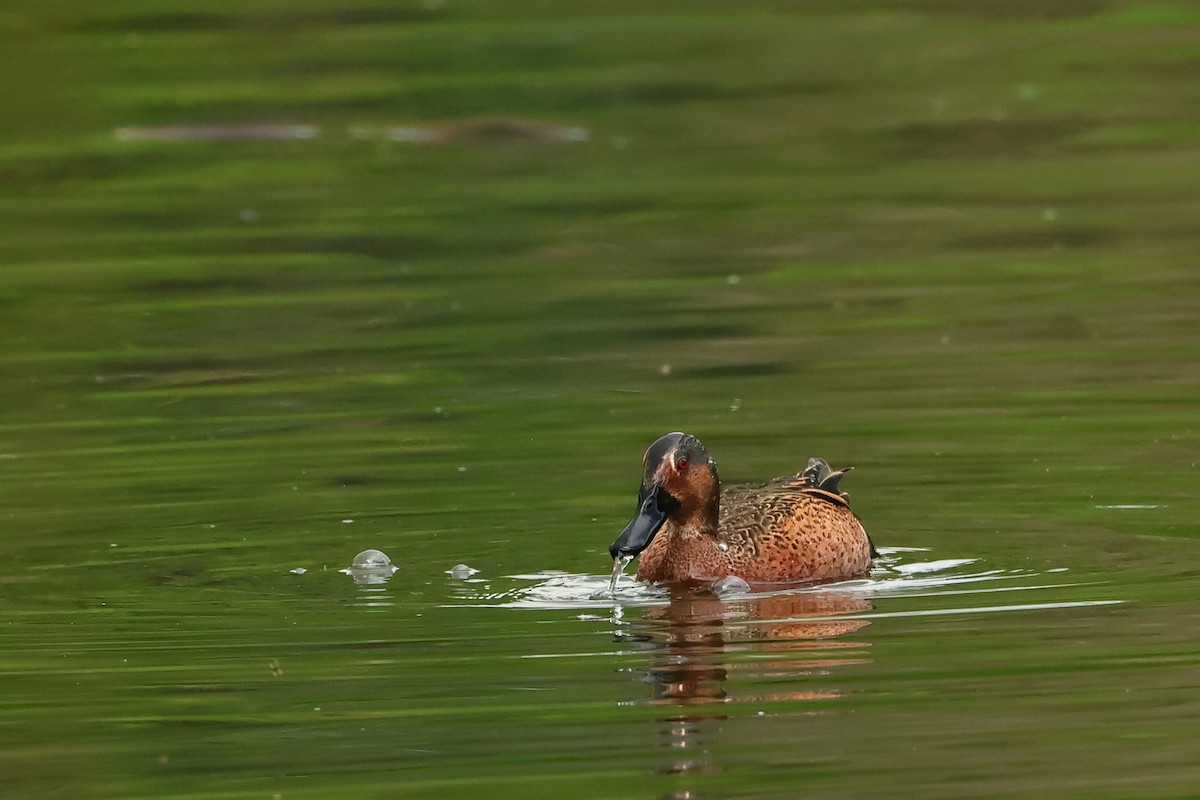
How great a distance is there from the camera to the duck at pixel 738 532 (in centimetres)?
1055

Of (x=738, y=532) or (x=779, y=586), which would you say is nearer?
(x=779, y=586)

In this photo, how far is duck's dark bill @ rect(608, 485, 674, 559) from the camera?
9883 millimetres

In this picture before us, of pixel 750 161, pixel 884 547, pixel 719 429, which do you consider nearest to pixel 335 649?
pixel 884 547

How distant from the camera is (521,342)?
1511cm

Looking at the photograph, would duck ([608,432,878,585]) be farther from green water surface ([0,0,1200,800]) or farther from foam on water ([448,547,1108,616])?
green water surface ([0,0,1200,800])

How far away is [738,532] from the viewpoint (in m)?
10.9

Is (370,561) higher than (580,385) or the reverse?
the reverse

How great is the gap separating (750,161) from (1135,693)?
1296cm

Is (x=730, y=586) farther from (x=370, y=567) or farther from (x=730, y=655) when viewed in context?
(x=730, y=655)

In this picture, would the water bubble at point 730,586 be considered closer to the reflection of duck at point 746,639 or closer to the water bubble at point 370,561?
the reflection of duck at point 746,639

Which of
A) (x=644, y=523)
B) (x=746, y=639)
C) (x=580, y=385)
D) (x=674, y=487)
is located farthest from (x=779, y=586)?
(x=580, y=385)

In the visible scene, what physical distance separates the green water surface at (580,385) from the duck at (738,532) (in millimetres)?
213

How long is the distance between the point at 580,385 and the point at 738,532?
11.0ft

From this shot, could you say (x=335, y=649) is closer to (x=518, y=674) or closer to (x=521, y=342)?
(x=518, y=674)
